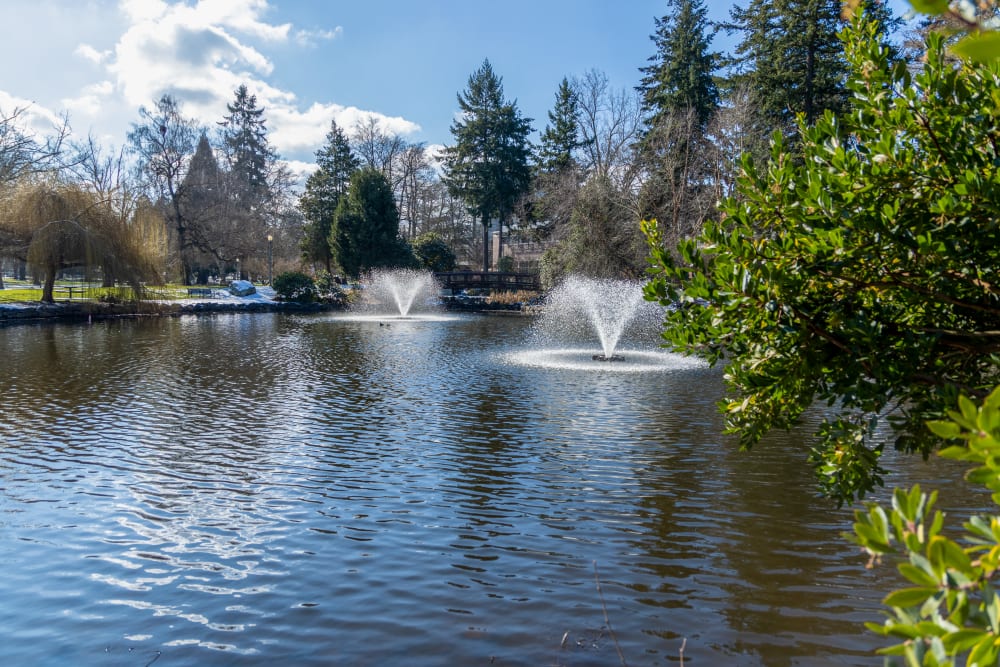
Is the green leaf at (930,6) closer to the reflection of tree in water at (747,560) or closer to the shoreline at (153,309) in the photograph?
the reflection of tree in water at (747,560)

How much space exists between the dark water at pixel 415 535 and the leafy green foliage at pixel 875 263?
6.18 ft

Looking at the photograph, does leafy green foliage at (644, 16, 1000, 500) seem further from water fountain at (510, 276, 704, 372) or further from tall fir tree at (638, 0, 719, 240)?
tall fir tree at (638, 0, 719, 240)

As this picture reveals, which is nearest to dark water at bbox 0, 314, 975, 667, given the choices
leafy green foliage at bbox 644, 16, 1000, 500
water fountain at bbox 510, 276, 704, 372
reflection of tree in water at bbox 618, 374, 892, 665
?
reflection of tree in water at bbox 618, 374, 892, 665

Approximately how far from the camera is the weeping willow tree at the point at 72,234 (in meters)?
26.9

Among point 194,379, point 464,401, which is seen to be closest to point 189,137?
point 194,379

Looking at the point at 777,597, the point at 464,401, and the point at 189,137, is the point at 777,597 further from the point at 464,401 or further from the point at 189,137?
the point at 189,137

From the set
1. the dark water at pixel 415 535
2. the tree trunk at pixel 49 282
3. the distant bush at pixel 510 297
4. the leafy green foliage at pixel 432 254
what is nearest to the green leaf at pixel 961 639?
the dark water at pixel 415 535

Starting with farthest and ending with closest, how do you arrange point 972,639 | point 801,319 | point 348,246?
point 348,246
point 801,319
point 972,639

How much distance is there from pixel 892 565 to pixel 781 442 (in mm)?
4024

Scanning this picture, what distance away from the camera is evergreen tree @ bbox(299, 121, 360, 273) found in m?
48.4

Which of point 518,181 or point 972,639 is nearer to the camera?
point 972,639

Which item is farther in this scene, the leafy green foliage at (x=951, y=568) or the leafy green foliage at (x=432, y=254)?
the leafy green foliage at (x=432, y=254)

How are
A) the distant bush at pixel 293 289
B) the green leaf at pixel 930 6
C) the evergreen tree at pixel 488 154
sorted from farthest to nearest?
the evergreen tree at pixel 488 154 → the distant bush at pixel 293 289 → the green leaf at pixel 930 6

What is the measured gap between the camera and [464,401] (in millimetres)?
11734
